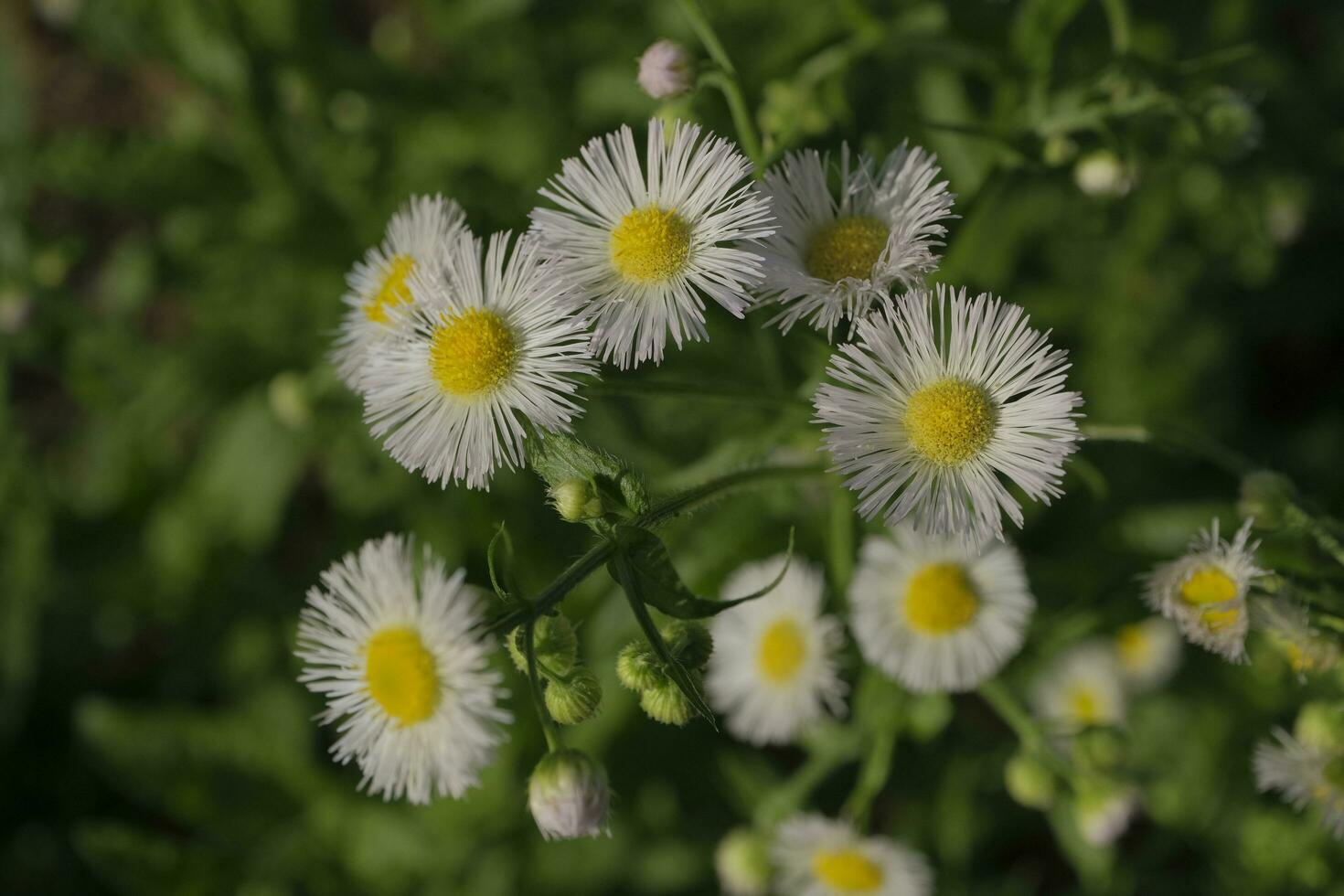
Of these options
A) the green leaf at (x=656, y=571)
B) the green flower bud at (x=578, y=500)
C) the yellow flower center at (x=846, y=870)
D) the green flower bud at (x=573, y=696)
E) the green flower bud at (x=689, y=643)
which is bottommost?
the green flower bud at (x=573, y=696)

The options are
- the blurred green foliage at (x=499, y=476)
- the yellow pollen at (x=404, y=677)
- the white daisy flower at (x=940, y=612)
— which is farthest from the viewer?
the blurred green foliage at (x=499, y=476)

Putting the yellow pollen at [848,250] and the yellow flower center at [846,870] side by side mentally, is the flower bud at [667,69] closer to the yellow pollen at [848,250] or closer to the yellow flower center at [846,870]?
the yellow pollen at [848,250]

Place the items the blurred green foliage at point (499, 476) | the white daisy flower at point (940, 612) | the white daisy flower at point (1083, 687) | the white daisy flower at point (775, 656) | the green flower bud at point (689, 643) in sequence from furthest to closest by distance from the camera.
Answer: the white daisy flower at point (1083, 687) → the blurred green foliage at point (499, 476) → the white daisy flower at point (775, 656) → the white daisy flower at point (940, 612) → the green flower bud at point (689, 643)

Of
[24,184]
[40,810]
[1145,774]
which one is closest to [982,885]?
[1145,774]

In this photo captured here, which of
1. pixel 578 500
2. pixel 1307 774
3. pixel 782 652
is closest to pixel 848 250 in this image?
pixel 578 500

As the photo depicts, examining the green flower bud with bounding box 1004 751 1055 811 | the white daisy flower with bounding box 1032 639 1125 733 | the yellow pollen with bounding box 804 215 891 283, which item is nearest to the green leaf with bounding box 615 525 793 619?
the yellow pollen with bounding box 804 215 891 283

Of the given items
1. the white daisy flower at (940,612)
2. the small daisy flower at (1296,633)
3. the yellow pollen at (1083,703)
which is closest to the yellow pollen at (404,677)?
the white daisy flower at (940,612)
